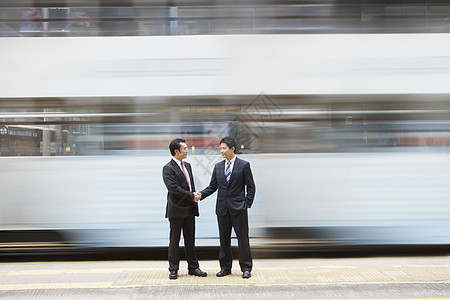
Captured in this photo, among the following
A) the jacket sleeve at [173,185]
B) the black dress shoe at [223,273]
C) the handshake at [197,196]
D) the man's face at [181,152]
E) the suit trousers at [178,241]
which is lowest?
the black dress shoe at [223,273]

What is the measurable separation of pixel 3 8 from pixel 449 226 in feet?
22.2

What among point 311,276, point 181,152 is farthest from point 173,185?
point 311,276

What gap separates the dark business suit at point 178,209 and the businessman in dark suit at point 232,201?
20cm

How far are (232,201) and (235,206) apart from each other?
7 centimetres

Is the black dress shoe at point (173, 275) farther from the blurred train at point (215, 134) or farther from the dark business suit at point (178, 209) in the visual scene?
the blurred train at point (215, 134)

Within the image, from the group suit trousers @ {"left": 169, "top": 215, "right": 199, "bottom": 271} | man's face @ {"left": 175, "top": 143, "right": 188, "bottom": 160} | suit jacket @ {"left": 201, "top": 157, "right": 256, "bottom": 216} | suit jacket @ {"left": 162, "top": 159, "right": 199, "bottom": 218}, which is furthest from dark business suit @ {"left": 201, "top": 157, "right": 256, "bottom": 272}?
man's face @ {"left": 175, "top": 143, "right": 188, "bottom": 160}

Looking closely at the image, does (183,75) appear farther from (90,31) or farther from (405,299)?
(405,299)

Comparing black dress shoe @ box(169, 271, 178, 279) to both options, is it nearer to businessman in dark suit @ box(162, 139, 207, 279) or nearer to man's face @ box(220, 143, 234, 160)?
businessman in dark suit @ box(162, 139, 207, 279)

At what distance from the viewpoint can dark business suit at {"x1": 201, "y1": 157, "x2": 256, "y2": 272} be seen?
4.23 m

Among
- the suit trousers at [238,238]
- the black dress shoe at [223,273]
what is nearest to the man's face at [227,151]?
the suit trousers at [238,238]

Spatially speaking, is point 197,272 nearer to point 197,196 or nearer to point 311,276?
point 197,196

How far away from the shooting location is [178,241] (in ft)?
14.1

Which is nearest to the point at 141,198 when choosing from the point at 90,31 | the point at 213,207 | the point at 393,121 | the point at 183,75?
the point at 213,207

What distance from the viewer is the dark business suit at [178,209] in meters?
4.12
